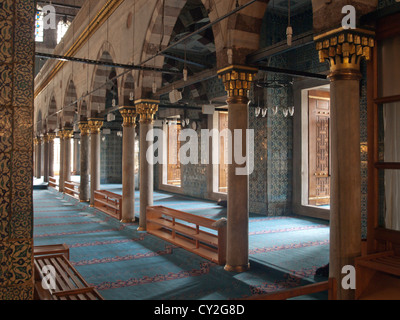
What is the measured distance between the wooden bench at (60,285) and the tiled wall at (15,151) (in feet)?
3.35

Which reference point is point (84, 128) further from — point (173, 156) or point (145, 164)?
point (145, 164)

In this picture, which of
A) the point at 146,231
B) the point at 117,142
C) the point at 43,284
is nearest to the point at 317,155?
the point at 146,231

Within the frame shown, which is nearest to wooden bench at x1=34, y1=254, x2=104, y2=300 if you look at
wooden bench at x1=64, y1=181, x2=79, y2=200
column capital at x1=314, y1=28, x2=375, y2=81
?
column capital at x1=314, y1=28, x2=375, y2=81

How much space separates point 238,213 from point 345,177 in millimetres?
2128

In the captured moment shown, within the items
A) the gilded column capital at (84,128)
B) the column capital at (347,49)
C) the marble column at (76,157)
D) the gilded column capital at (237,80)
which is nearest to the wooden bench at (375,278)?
the column capital at (347,49)

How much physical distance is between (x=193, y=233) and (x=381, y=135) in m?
3.97

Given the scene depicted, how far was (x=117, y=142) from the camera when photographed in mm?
23047

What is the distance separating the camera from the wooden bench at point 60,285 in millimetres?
3443

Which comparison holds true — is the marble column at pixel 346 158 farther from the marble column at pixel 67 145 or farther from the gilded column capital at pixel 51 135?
the gilded column capital at pixel 51 135

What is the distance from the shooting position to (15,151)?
2.45m

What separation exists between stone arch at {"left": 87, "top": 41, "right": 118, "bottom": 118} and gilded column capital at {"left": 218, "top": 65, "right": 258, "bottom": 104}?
6.36 meters
